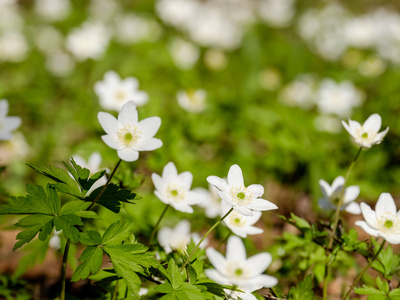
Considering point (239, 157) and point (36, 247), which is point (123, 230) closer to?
point (36, 247)

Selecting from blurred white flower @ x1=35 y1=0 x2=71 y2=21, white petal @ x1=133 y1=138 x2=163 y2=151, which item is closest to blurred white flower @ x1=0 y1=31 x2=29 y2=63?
blurred white flower @ x1=35 y1=0 x2=71 y2=21

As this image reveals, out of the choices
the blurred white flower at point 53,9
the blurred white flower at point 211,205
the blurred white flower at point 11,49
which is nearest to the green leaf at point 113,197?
the blurred white flower at point 211,205

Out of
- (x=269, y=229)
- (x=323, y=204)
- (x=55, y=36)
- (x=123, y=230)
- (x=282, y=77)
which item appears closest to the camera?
(x=123, y=230)

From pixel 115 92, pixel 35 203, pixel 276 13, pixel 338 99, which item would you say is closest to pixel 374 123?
pixel 35 203

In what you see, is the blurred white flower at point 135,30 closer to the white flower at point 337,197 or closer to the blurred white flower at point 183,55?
the blurred white flower at point 183,55

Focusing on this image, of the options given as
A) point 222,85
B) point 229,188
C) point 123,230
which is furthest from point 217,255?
point 222,85

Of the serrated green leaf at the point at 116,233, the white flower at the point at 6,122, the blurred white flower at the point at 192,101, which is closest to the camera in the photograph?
the serrated green leaf at the point at 116,233

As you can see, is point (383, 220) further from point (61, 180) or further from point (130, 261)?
point (61, 180)
